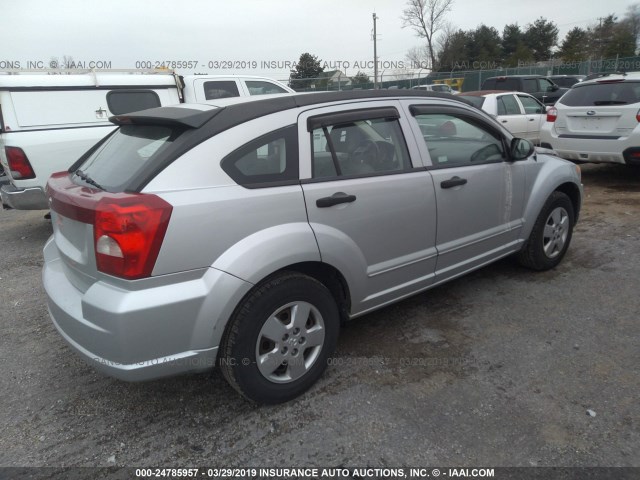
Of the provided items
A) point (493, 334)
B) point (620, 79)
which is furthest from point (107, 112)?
point (620, 79)

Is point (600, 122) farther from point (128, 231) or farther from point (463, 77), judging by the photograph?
point (463, 77)

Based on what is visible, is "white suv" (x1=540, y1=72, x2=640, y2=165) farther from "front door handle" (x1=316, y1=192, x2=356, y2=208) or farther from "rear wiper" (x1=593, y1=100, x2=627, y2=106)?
"front door handle" (x1=316, y1=192, x2=356, y2=208)

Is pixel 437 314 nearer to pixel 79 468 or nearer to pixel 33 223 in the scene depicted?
pixel 79 468

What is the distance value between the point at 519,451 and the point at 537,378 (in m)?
0.67

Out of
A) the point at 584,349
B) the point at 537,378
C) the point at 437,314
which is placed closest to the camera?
the point at 537,378

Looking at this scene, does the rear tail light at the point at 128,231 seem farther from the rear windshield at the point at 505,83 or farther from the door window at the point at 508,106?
the rear windshield at the point at 505,83

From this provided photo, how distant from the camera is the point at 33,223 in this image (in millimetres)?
7129

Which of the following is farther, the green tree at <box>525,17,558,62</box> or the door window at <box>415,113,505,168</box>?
the green tree at <box>525,17,558,62</box>

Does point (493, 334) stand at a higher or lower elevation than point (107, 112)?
lower

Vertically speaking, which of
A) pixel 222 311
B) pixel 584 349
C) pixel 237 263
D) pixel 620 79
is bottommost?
pixel 584 349

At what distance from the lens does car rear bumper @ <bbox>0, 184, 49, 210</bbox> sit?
5578 millimetres

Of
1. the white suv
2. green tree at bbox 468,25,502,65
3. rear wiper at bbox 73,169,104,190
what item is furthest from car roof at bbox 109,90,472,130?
green tree at bbox 468,25,502,65

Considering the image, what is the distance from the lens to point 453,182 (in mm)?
3279

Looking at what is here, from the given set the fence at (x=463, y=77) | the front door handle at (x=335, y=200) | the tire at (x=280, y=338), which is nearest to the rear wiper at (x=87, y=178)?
the tire at (x=280, y=338)
